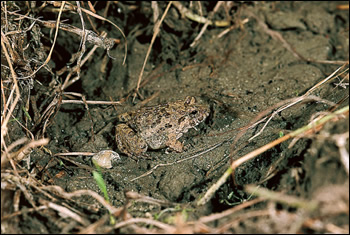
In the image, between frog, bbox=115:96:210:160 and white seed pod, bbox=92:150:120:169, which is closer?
white seed pod, bbox=92:150:120:169

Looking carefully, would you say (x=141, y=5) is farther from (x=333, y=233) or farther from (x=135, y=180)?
(x=333, y=233)

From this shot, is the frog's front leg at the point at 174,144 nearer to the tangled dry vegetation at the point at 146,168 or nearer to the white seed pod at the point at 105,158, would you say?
the tangled dry vegetation at the point at 146,168

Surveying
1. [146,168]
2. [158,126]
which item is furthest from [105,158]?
[158,126]

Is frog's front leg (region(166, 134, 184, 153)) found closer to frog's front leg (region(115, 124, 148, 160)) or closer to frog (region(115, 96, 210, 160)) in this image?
frog (region(115, 96, 210, 160))

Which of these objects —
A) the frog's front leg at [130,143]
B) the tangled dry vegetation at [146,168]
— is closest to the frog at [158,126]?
the frog's front leg at [130,143]

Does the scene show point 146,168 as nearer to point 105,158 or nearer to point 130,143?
point 130,143

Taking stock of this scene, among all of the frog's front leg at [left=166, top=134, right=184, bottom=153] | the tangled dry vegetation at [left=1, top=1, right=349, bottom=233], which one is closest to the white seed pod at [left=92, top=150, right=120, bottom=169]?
the tangled dry vegetation at [left=1, top=1, right=349, bottom=233]

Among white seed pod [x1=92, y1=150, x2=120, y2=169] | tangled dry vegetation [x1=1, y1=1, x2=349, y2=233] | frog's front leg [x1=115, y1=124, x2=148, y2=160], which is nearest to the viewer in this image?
tangled dry vegetation [x1=1, y1=1, x2=349, y2=233]

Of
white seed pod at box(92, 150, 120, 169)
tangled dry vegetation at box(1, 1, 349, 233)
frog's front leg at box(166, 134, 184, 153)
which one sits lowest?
frog's front leg at box(166, 134, 184, 153)

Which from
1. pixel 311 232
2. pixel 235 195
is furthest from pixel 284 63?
pixel 311 232
